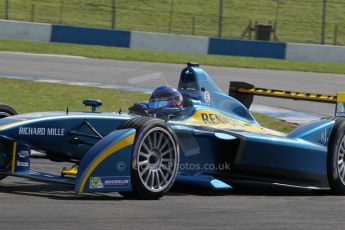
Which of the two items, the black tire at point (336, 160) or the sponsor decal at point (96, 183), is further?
the black tire at point (336, 160)

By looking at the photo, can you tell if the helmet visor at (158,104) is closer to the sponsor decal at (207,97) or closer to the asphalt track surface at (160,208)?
the asphalt track surface at (160,208)

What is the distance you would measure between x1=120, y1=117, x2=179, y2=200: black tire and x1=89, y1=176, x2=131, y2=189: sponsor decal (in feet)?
0.23

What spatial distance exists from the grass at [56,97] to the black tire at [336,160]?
4.78 metres

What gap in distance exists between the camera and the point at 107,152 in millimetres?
7617

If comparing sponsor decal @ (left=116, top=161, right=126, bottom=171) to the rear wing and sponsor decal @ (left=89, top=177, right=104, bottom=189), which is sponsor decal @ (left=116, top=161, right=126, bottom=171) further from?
the rear wing

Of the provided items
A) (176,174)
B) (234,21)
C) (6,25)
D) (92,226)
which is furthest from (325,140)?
(234,21)

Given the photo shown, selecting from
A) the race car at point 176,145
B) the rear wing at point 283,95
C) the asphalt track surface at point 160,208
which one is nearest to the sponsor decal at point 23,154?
the race car at point 176,145

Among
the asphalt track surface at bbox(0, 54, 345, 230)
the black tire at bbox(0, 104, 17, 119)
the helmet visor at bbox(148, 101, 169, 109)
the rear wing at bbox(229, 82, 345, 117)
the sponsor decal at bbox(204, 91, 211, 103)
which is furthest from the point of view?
the rear wing at bbox(229, 82, 345, 117)

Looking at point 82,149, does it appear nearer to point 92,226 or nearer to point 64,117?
point 64,117

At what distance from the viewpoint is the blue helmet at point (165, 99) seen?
8.87 m

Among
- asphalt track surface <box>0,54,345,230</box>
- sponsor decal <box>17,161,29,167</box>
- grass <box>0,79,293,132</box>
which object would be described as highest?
sponsor decal <box>17,161,29,167</box>

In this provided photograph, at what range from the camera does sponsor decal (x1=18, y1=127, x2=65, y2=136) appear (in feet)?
A: 25.9

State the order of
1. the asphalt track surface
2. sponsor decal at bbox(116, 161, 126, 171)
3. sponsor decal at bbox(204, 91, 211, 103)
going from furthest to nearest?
sponsor decal at bbox(204, 91, 211, 103)
sponsor decal at bbox(116, 161, 126, 171)
the asphalt track surface

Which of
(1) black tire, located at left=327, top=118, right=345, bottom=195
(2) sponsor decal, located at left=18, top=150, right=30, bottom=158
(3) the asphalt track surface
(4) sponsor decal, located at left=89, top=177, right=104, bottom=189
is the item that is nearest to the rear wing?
(1) black tire, located at left=327, top=118, right=345, bottom=195
